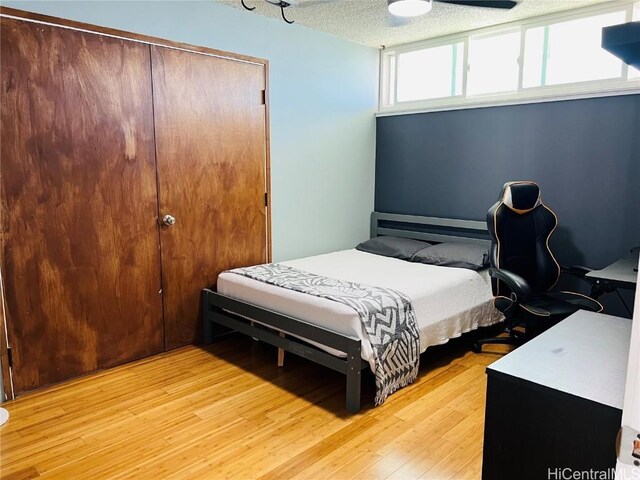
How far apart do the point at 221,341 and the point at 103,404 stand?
1081 mm

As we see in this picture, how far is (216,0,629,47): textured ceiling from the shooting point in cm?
333

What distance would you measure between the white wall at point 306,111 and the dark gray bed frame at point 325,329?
1.48 ft

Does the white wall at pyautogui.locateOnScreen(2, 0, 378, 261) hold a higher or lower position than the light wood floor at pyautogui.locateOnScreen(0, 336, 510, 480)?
higher

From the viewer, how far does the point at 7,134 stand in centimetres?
251

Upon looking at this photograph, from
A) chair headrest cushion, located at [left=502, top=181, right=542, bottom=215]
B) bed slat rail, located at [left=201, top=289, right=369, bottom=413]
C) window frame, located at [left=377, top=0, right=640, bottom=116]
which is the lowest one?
bed slat rail, located at [left=201, top=289, right=369, bottom=413]

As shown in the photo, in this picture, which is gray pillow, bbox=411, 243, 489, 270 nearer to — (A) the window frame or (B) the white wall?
(B) the white wall

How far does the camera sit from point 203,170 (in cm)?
338

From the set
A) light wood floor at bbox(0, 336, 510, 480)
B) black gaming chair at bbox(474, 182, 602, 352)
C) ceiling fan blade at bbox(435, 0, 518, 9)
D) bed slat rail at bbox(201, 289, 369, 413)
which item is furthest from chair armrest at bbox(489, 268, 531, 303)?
ceiling fan blade at bbox(435, 0, 518, 9)

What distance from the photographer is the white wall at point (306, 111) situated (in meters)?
3.25

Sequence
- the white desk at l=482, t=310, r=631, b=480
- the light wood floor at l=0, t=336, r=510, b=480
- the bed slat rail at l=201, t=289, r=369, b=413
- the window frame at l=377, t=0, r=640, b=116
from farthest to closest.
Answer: the window frame at l=377, t=0, r=640, b=116
the bed slat rail at l=201, t=289, r=369, b=413
the light wood floor at l=0, t=336, r=510, b=480
the white desk at l=482, t=310, r=631, b=480

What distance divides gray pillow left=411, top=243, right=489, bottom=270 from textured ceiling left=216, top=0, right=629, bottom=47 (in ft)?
5.99

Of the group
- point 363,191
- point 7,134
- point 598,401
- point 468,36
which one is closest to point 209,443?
point 598,401

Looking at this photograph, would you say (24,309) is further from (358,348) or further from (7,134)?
(358,348)

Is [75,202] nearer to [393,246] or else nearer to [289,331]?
[289,331]
